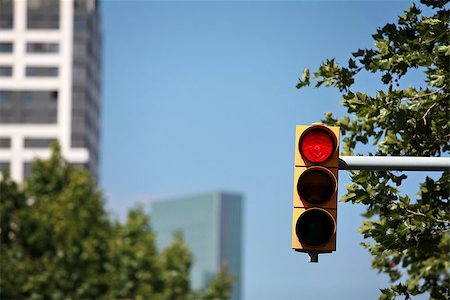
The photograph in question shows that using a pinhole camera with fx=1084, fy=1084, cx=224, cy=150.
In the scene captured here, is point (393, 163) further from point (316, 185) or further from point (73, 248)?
point (73, 248)

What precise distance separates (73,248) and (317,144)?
40.2 m

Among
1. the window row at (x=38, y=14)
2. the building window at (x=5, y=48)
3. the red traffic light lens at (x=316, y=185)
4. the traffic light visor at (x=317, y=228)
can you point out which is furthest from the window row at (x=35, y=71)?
the traffic light visor at (x=317, y=228)

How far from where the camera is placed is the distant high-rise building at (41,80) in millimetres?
108875

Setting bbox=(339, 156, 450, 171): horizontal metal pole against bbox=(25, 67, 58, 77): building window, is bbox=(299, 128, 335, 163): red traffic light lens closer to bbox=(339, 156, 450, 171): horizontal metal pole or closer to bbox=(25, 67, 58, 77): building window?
bbox=(339, 156, 450, 171): horizontal metal pole

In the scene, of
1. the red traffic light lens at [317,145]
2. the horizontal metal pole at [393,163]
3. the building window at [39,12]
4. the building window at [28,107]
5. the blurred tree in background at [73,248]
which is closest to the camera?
the red traffic light lens at [317,145]

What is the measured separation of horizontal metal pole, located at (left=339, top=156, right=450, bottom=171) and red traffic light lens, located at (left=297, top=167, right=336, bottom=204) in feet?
1.23

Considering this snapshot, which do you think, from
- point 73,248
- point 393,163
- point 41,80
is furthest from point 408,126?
point 41,80

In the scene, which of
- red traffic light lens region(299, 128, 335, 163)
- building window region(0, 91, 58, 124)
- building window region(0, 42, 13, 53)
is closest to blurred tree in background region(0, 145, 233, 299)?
red traffic light lens region(299, 128, 335, 163)

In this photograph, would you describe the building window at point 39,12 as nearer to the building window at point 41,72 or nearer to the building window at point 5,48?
the building window at point 5,48

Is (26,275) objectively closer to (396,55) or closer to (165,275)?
(165,275)

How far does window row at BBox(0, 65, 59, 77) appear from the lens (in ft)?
357

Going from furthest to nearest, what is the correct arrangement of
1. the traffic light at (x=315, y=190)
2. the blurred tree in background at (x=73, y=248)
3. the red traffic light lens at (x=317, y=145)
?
the blurred tree in background at (x=73, y=248) < the red traffic light lens at (x=317, y=145) < the traffic light at (x=315, y=190)

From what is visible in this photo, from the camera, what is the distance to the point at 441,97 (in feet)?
41.6

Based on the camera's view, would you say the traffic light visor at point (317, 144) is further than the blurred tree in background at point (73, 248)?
No
